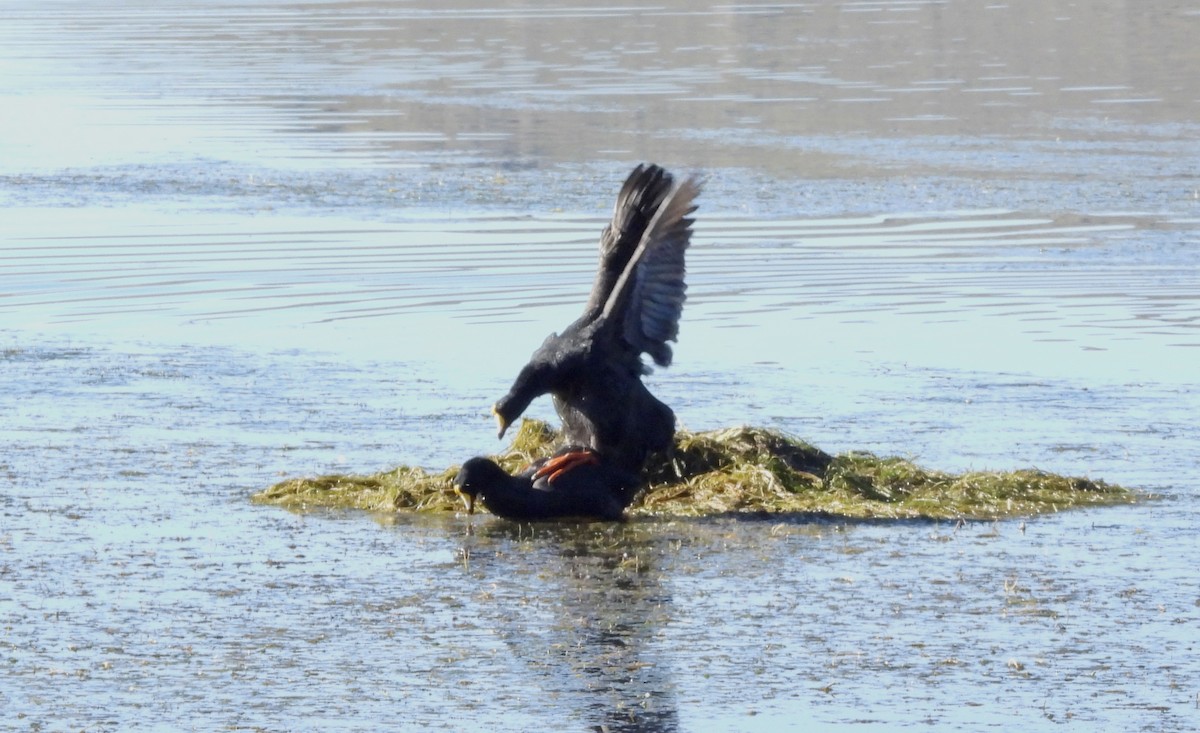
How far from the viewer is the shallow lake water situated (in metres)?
6.72

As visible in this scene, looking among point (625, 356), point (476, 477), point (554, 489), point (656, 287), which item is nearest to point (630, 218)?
point (656, 287)

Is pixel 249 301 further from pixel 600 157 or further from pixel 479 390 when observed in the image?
pixel 600 157

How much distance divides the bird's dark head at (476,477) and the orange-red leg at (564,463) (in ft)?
1.07

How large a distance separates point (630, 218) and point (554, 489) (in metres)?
1.32

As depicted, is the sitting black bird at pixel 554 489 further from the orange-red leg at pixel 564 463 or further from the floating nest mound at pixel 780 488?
the floating nest mound at pixel 780 488

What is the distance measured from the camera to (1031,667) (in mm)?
6707

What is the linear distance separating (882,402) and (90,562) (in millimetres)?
4743

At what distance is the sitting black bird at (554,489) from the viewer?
8.95 m

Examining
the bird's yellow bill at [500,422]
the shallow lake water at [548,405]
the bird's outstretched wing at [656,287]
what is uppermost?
the bird's outstretched wing at [656,287]

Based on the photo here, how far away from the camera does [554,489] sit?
9172mm

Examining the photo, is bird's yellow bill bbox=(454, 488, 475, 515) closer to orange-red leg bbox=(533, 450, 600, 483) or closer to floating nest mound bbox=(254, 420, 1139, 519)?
floating nest mound bbox=(254, 420, 1139, 519)

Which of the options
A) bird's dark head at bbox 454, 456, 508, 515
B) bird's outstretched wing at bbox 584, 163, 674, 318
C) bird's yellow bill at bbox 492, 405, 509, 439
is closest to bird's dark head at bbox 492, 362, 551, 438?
bird's yellow bill at bbox 492, 405, 509, 439

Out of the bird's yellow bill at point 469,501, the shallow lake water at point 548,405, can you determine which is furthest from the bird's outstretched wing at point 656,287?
the bird's yellow bill at point 469,501

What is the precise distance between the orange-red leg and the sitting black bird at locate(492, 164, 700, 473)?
6 cm
